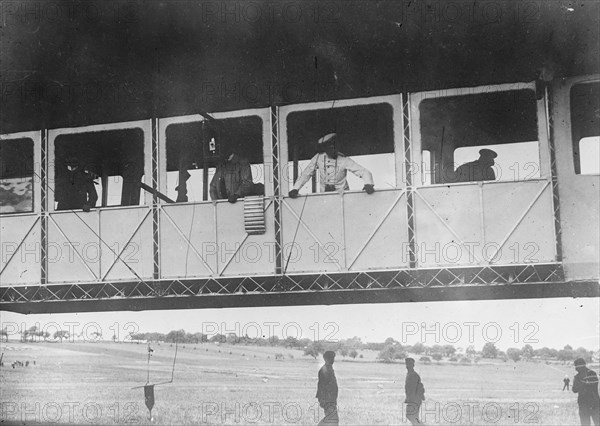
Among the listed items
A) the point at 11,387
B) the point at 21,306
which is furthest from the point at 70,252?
the point at 11,387

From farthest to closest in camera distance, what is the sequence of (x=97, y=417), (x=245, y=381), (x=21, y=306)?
(x=245, y=381) < (x=97, y=417) < (x=21, y=306)

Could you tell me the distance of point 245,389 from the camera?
17.9m

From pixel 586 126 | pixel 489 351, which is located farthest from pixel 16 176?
pixel 489 351

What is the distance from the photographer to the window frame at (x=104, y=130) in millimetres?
11578

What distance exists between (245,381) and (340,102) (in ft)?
37.6

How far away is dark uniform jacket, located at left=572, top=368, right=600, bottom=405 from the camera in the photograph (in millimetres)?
10812

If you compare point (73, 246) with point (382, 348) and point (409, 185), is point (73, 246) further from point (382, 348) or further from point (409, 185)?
point (382, 348)

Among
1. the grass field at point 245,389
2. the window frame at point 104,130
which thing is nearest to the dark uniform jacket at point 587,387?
the grass field at point 245,389

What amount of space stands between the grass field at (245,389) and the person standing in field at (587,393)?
1649mm

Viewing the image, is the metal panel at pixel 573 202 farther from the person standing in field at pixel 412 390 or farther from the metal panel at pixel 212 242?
the metal panel at pixel 212 242

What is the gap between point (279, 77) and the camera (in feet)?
35.2

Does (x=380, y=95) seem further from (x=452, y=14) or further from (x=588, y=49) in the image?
(x=588, y=49)

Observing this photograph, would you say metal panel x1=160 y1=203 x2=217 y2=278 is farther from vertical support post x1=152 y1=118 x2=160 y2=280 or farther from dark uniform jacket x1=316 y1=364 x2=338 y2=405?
dark uniform jacket x1=316 y1=364 x2=338 y2=405

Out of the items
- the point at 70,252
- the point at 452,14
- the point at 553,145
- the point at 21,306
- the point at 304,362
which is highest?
the point at 452,14
